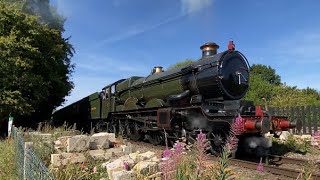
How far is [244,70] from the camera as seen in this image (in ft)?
40.5

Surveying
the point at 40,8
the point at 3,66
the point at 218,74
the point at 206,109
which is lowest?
the point at 206,109

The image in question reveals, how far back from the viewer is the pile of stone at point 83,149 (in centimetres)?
795

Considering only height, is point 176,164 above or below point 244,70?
below

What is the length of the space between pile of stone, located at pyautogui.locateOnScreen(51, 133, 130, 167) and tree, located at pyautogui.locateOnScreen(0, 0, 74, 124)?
1033 cm

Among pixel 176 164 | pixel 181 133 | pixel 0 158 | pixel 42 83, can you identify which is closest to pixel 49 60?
pixel 42 83

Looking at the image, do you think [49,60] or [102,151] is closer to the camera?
[102,151]

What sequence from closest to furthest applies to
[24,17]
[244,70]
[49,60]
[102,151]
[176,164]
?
[176,164] → [102,151] → [244,70] → [24,17] → [49,60]

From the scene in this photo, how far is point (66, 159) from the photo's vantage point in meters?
7.79

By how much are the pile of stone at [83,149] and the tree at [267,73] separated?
64938mm

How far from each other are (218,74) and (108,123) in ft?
30.6

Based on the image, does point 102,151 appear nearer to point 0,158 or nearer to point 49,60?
point 0,158

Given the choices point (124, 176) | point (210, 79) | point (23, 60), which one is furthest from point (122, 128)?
point (124, 176)

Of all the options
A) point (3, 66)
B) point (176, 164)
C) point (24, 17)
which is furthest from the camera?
point (24, 17)

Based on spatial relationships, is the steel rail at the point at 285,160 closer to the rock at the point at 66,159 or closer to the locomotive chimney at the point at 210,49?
the locomotive chimney at the point at 210,49
